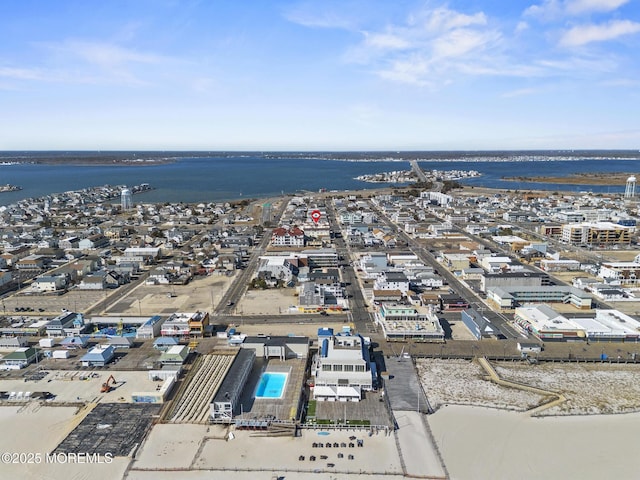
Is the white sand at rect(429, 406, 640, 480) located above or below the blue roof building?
below

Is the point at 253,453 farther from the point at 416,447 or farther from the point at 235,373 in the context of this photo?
the point at 416,447

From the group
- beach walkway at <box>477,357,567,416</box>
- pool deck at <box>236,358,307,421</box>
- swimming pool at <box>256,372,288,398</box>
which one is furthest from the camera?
swimming pool at <box>256,372,288,398</box>

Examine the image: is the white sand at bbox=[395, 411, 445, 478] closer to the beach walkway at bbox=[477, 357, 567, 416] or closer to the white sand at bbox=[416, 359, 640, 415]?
the white sand at bbox=[416, 359, 640, 415]

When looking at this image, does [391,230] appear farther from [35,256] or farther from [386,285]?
[35,256]

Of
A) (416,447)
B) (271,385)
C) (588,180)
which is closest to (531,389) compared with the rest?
(416,447)

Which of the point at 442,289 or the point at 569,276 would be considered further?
the point at 569,276

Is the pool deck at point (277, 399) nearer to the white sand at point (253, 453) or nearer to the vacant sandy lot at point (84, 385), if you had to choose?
the white sand at point (253, 453)

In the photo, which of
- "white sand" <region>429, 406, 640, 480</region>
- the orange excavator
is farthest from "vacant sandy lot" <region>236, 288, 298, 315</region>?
"white sand" <region>429, 406, 640, 480</region>

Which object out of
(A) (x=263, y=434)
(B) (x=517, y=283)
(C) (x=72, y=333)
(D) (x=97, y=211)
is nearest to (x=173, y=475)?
(A) (x=263, y=434)
